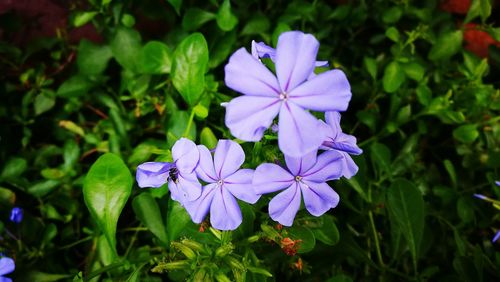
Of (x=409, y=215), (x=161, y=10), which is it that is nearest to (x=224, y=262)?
(x=409, y=215)

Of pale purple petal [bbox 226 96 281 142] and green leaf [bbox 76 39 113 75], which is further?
green leaf [bbox 76 39 113 75]

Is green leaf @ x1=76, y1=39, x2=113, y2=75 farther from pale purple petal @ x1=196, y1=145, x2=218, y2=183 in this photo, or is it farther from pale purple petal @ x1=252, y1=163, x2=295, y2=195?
pale purple petal @ x1=252, y1=163, x2=295, y2=195

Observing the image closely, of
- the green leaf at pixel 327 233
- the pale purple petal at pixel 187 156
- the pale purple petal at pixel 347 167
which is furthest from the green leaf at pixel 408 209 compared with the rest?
the pale purple petal at pixel 187 156

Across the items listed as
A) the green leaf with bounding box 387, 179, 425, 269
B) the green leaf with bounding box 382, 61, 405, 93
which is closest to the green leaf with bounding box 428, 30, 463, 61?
the green leaf with bounding box 382, 61, 405, 93

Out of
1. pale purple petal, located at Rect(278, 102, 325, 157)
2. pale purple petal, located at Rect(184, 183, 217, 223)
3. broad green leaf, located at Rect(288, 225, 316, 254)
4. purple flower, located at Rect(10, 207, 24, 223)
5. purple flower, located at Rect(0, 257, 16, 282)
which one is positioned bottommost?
purple flower, located at Rect(10, 207, 24, 223)

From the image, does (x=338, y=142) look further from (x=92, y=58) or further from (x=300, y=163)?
(x=92, y=58)

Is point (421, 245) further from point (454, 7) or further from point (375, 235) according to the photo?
point (454, 7)

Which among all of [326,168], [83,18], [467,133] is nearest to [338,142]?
[326,168]
